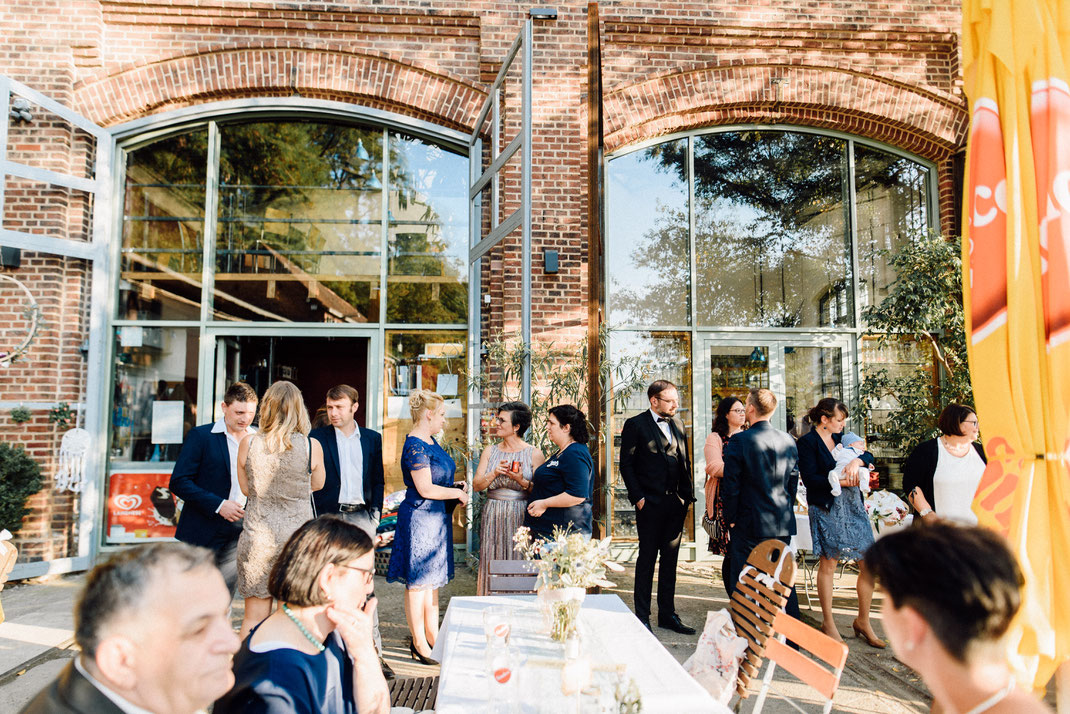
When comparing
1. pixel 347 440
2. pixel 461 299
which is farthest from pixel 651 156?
pixel 347 440

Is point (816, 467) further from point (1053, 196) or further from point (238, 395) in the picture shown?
point (238, 395)

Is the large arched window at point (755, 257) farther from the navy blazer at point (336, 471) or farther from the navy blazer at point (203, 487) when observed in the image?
the navy blazer at point (203, 487)

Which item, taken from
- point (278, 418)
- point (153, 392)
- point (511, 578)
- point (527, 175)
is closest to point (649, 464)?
point (511, 578)

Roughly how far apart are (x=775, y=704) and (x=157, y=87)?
767 cm

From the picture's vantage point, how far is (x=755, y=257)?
24.3 ft

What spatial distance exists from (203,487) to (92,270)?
3.90 metres

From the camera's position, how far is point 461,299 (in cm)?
718

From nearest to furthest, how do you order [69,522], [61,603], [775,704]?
[775,704] < [61,603] < [69,522]

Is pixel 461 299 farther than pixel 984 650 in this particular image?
Yes

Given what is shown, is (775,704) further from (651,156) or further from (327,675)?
(651,156)

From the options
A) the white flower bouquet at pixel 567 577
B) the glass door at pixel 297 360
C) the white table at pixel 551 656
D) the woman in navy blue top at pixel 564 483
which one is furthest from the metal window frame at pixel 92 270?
the white flower bouquet at pixel 567 577

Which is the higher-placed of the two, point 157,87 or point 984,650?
point 157,87

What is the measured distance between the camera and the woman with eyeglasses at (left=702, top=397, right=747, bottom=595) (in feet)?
16.9

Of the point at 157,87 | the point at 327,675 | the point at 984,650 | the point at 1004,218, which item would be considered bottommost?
the point at 327,675
